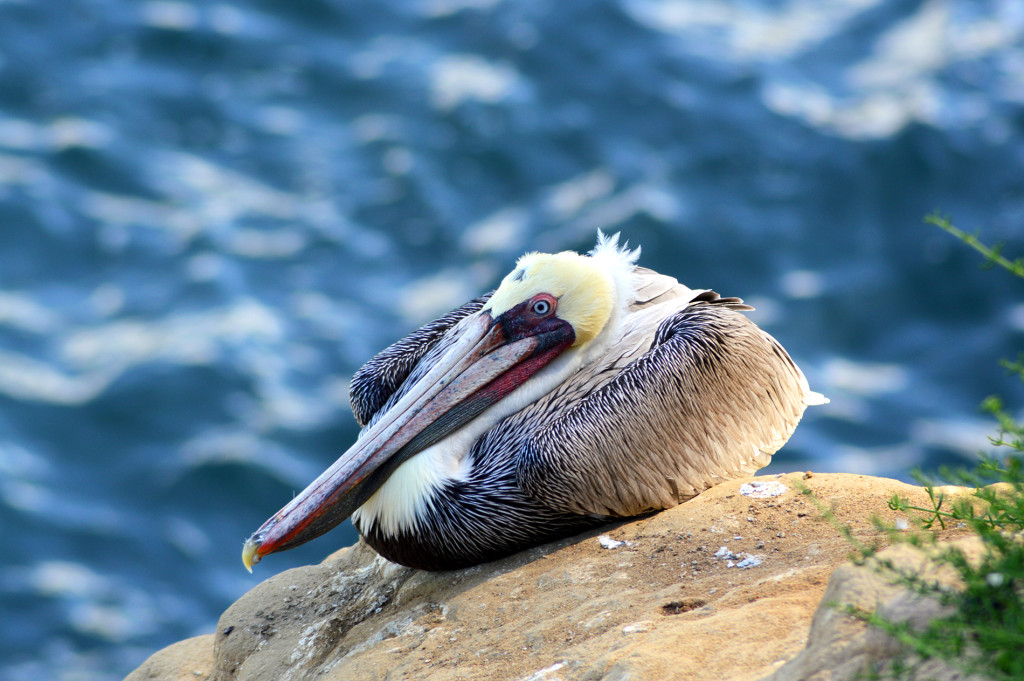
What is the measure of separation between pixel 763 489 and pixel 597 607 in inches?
47.1

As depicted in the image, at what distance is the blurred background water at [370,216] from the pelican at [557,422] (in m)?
4.66

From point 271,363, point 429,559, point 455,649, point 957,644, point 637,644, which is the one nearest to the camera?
point 957,644

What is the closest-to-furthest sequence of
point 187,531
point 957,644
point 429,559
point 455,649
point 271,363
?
1. point 957,644
2. point 455,649
3. point 429,559
4. point 187,531
5. point 271,363

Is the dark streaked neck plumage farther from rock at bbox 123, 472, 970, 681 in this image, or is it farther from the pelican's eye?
rock at bbox 123, 472, 970, 681

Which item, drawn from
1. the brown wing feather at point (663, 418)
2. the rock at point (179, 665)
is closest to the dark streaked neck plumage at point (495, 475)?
the brown wing feather at point (663, 418)

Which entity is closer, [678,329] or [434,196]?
[678,329]

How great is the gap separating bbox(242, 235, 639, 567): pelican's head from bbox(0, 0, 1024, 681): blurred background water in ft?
15.4

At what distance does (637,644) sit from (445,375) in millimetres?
2036

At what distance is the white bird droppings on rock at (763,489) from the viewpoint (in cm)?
509

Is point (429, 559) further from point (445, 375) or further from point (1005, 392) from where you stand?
point (1005, 392)

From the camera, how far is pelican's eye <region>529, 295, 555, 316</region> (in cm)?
556

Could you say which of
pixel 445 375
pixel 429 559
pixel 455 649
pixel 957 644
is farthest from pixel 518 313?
pixel 957 644

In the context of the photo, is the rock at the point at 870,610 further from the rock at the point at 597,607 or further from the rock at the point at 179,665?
the rock at the point at 179,665

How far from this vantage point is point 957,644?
8.30 feet
